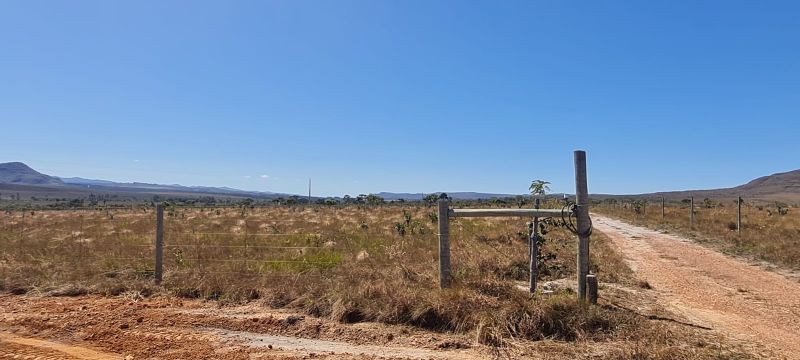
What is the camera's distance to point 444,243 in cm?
737

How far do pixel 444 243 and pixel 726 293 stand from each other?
5607mm

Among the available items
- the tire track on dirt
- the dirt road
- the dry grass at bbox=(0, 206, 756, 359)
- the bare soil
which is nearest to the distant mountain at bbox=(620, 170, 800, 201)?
the dirt road

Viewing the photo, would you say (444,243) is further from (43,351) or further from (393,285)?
(43,351)

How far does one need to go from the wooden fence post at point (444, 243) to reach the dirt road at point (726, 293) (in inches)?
139

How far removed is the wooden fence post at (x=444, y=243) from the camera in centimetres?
726

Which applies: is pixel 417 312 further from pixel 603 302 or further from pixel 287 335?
pixel 603 302

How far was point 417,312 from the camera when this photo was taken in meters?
6.46

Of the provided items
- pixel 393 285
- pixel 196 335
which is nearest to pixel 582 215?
pixel 393 285

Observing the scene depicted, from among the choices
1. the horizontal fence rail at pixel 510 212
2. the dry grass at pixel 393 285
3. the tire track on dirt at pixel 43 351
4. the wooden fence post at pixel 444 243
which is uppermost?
the horizontal fence rail at pixel 510 212

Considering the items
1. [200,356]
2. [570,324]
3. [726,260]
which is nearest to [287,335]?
[200,356]

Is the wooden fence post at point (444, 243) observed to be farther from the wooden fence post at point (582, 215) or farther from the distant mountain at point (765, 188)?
the distant mountain at point (765, 188)

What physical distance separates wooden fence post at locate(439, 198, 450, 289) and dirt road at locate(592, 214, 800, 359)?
11.6ft

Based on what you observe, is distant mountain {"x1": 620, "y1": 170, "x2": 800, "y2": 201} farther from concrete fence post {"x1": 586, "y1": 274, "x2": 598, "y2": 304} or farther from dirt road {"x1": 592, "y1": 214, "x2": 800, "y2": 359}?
concrete fence post {"x1": 586, "y1": 274, "x2": 598, "y2": 304}

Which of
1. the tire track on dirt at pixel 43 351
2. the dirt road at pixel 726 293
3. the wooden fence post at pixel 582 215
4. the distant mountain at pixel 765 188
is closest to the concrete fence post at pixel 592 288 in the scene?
the wooden fence post at pixel 582 215
